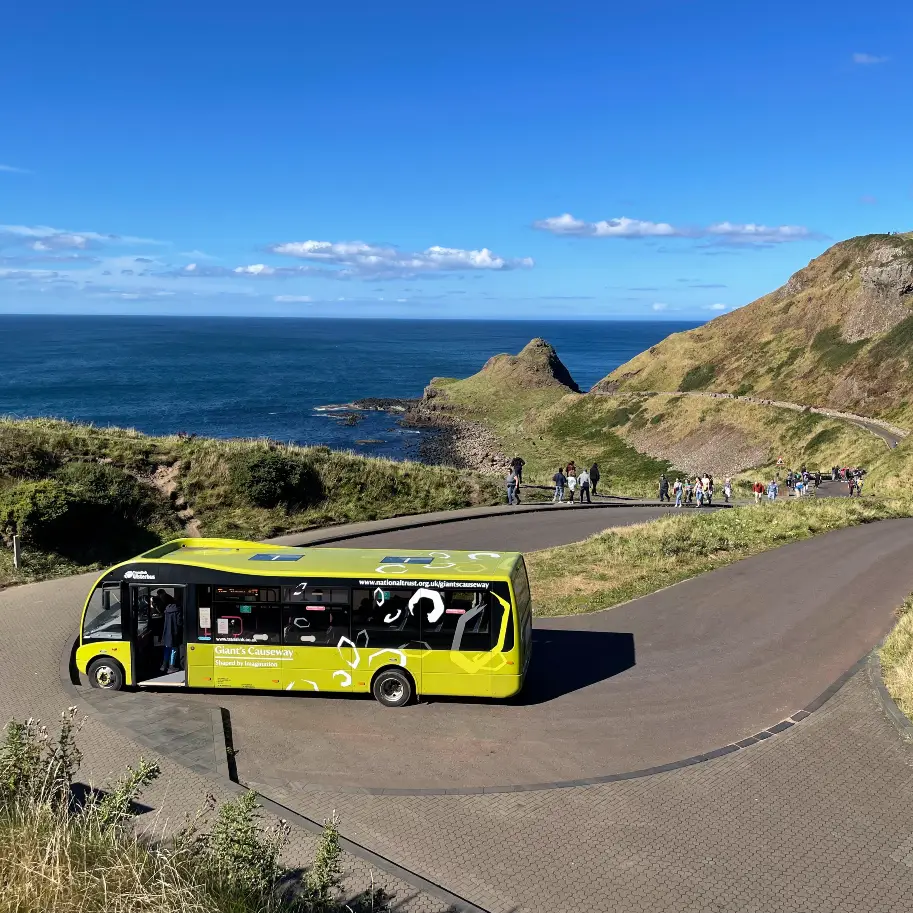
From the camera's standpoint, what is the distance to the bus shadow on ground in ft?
49.5

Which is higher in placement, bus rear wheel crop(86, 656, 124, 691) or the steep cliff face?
the steep cliff face

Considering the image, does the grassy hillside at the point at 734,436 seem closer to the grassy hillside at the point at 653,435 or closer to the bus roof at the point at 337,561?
the grassy hillside at the point at 653,435

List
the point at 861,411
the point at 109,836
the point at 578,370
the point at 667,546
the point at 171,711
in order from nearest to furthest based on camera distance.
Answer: the point at 109,836 < the point at 171,711 < the point at 667,546 < the point at 861,411 < the point at 578,370

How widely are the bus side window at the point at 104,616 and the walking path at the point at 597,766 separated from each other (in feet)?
3.46

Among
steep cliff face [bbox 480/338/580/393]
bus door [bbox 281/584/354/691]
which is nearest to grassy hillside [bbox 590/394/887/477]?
steep cliff face [bbox 480/338/580/393]

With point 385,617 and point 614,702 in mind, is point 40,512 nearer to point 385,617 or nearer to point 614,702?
point 385,617

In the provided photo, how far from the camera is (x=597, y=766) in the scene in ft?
40.0

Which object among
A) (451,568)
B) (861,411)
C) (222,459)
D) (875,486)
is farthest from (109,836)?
(861,411)

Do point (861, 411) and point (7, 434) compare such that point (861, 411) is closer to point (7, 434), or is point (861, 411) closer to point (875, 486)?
point (875, 486)

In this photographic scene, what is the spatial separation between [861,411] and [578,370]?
12977 cm

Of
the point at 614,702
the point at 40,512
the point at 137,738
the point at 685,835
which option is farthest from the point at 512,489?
the point at 685,835

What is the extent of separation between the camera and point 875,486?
4578 cm

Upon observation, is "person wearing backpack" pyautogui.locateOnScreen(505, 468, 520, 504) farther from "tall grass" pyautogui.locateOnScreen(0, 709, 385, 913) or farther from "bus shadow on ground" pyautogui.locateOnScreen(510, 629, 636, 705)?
"tall grass" pyautogui.locateOnScreen(0, 709, 385, 913)

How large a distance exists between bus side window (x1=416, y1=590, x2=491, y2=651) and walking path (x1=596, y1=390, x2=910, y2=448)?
5164 centimetres
